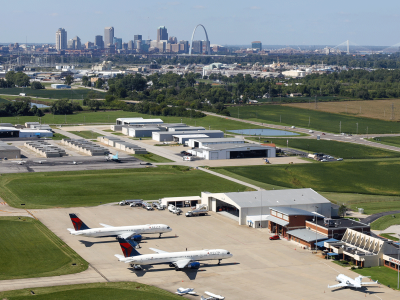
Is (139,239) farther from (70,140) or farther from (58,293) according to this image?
(70,140)

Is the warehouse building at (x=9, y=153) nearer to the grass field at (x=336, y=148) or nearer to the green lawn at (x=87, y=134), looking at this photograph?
the green lawn at (x=87, y=134)

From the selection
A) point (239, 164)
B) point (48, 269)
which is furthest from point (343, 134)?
point (48, 269)

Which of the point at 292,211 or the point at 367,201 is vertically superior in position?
the point at 292,211

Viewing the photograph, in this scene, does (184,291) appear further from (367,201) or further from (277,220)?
(367,201)

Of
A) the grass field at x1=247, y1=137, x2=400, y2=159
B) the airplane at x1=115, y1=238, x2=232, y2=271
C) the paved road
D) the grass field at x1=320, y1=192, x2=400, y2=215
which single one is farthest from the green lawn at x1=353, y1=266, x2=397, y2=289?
the grass field at x1=247, y1=137, x2=400, y2=159

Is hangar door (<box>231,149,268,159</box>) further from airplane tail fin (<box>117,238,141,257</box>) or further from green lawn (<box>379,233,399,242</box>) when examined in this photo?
airplane tail fin (<box>117,238,141,257</box>)

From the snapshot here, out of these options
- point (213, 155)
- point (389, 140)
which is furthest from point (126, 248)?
point (389, 140)
